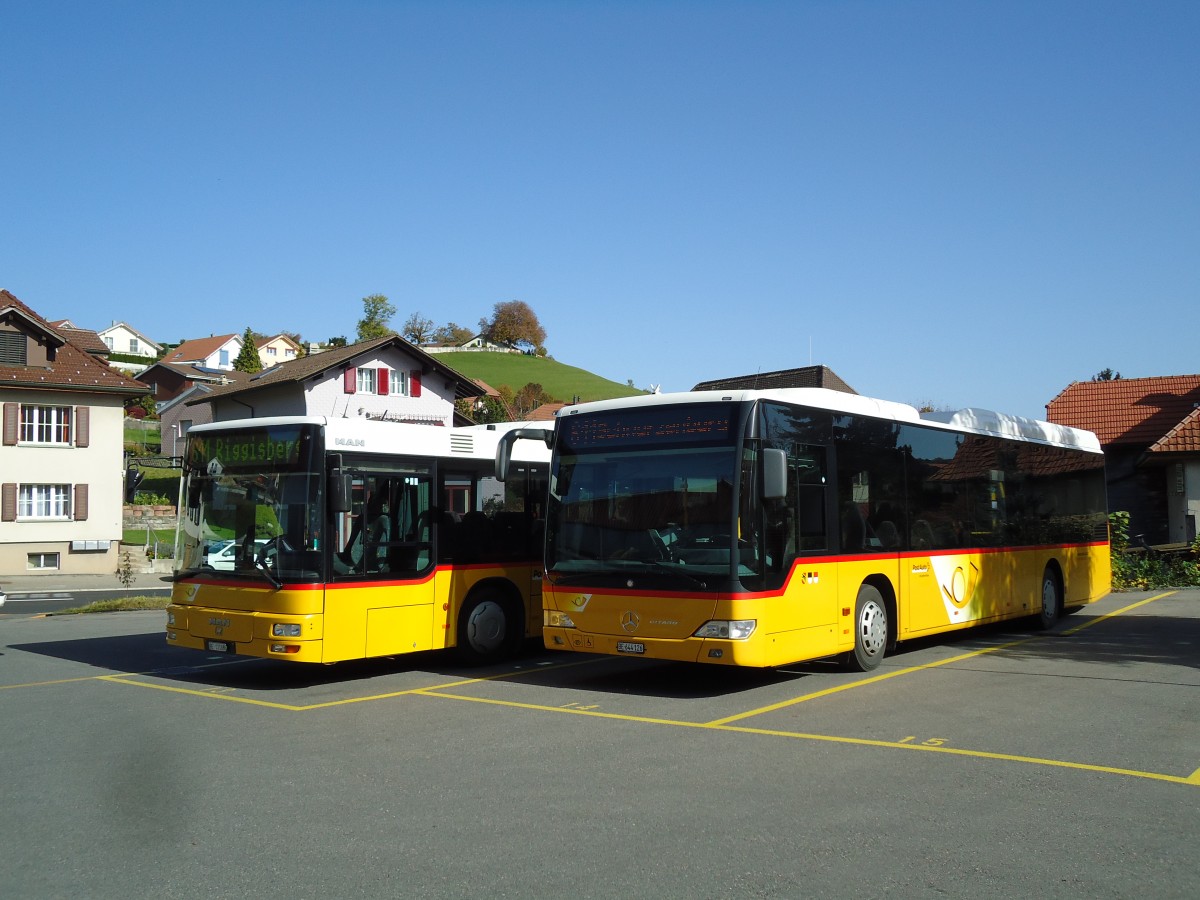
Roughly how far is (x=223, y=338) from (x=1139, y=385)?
113m

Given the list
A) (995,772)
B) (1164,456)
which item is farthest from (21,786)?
(1164,456)

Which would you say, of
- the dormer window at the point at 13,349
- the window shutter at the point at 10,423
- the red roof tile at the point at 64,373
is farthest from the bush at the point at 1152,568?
the dormer window at the point at 13,349

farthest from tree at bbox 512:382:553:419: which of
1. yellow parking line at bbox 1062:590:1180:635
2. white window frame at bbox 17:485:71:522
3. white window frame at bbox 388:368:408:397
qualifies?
yellow parking line at bbox 1062:590:1180:635

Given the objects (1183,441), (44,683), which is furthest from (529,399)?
(44,683)

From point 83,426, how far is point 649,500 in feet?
111

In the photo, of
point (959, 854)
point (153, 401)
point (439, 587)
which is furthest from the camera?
point (153, 401)

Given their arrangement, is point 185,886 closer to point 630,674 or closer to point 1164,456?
point 630,674

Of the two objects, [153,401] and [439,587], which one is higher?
[153,401]

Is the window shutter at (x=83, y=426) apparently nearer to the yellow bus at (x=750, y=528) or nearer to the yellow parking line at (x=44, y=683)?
the yellow parking line at (x=44, y=683)

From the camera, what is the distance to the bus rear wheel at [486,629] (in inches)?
513

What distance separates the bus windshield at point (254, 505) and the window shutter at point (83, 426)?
2972cm

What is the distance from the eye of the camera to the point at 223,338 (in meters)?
132

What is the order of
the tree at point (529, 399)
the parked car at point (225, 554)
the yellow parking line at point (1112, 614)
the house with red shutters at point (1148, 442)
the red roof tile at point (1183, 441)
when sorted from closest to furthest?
1. the parked car at point (225, 554)
2. the yellow parking line at point (1112, 614)
3. the red roof tile at point (1183, 441)
4. the house with red shutters at point (1148, 442)
5. the tree at point (529, 399)

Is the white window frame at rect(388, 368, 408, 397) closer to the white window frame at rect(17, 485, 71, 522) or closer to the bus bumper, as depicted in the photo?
the white window frame at rect(17, 485, 71, 522)
